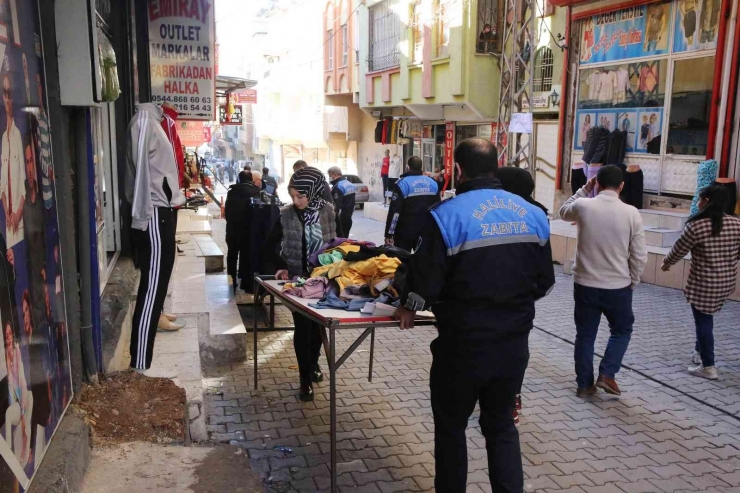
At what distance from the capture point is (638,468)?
420cm

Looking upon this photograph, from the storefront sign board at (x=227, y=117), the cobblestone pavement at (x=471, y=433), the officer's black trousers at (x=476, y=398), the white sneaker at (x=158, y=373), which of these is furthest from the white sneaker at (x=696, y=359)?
the storefront sign board at (x=227, y=117)

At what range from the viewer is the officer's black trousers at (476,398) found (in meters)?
3.06

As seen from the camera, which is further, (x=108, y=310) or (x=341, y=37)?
(x=341, y=37)

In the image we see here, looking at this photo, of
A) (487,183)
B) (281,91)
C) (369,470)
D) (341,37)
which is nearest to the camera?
(487,183)

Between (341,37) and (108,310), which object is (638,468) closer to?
(108,310)

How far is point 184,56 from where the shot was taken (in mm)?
7758

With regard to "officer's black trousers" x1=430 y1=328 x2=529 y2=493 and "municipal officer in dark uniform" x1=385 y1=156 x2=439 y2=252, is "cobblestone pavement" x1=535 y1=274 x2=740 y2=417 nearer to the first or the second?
"municipal officer in dark uniform" x1=385 y1=156 x2=439 y2=252

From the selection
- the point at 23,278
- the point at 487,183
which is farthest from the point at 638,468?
the point at 23,278

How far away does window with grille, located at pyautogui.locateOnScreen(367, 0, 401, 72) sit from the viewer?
21.0 metres

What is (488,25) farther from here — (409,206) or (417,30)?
(409,206)

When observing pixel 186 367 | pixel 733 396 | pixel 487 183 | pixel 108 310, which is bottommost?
pixel 733 396

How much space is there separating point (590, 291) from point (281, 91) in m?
37.1

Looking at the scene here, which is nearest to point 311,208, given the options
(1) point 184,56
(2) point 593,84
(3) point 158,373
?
(3) point 158,373

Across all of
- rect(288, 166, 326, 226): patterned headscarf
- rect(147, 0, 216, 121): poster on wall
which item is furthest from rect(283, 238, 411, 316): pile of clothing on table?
rect(147, 0, 216, 121): poster on wall
